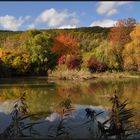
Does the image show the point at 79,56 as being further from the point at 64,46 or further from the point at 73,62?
the point at 64,46

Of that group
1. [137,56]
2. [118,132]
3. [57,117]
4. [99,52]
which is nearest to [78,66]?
[99,52]

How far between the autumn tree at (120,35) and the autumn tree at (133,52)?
0.85m

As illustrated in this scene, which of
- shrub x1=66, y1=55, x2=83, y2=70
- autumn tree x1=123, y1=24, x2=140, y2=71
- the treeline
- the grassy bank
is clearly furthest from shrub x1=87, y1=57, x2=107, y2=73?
autumn tree x1=123, y1=24, x2=140, y2=71

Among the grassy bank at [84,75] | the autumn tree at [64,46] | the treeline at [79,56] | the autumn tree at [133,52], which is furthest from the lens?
the autumn tree at [64,46]

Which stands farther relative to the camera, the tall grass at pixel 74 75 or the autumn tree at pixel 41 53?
the autumn tree at pixel 41 53

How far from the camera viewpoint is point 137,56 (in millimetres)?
26219

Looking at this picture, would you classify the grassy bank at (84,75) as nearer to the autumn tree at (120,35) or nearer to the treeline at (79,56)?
the treeline at (79,56)

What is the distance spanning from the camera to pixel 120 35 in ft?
97.1

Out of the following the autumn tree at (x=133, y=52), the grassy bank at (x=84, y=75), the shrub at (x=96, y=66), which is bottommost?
the grassy bank at (x=84, y=75)

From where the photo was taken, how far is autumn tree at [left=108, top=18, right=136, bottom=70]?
92.0 ft

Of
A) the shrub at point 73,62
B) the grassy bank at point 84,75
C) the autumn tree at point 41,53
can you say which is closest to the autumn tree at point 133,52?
the grassy bank at point 84,75

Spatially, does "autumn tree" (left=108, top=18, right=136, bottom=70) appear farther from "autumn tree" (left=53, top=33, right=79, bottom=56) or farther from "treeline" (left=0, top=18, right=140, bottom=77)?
"autumn tree" (left=53, top=33, right=79, bottom=56)

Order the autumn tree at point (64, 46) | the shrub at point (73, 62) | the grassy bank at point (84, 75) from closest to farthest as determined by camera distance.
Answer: the grassy bank at point (84, 75)
the shrub at point (73, 62)
the autumn tree at point (64, 46)

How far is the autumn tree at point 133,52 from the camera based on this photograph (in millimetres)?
26244
